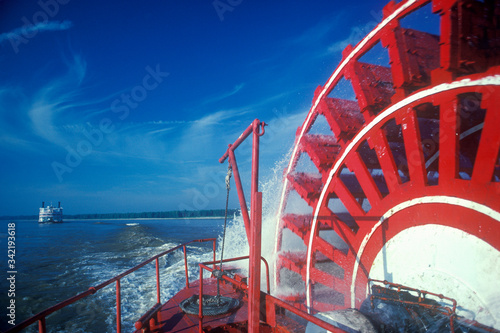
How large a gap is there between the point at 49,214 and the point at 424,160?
284 ft

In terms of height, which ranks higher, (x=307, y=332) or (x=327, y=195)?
(x=327, y=195)

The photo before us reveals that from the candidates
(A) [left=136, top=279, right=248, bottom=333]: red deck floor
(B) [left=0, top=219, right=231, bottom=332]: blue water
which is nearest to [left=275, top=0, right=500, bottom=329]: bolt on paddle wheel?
(A) [left=136, top=279, right=248, bottom=333]: red deck floor

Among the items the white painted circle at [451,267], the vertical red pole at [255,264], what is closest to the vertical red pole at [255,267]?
the vertical red pole at [255,264]

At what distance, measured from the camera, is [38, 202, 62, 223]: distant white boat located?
68.7m

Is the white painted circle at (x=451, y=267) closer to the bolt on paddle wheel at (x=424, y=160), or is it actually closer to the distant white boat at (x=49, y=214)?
the bolt on paddle wheel at (x=424, y=160)

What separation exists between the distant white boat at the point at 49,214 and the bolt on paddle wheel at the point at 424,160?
8350 centimetres

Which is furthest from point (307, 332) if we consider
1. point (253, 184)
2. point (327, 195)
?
point (327, 195)

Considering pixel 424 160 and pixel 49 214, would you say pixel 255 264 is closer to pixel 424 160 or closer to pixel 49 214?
pixel 424 160

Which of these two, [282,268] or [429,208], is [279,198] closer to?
[282,268]

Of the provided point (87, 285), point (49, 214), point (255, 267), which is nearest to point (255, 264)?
point (255, 267)

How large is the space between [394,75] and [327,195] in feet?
8.23

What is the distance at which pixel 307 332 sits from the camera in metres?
2.81

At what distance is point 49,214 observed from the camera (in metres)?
69.5

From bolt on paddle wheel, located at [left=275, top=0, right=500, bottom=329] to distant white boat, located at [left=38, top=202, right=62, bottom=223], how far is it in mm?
83500
